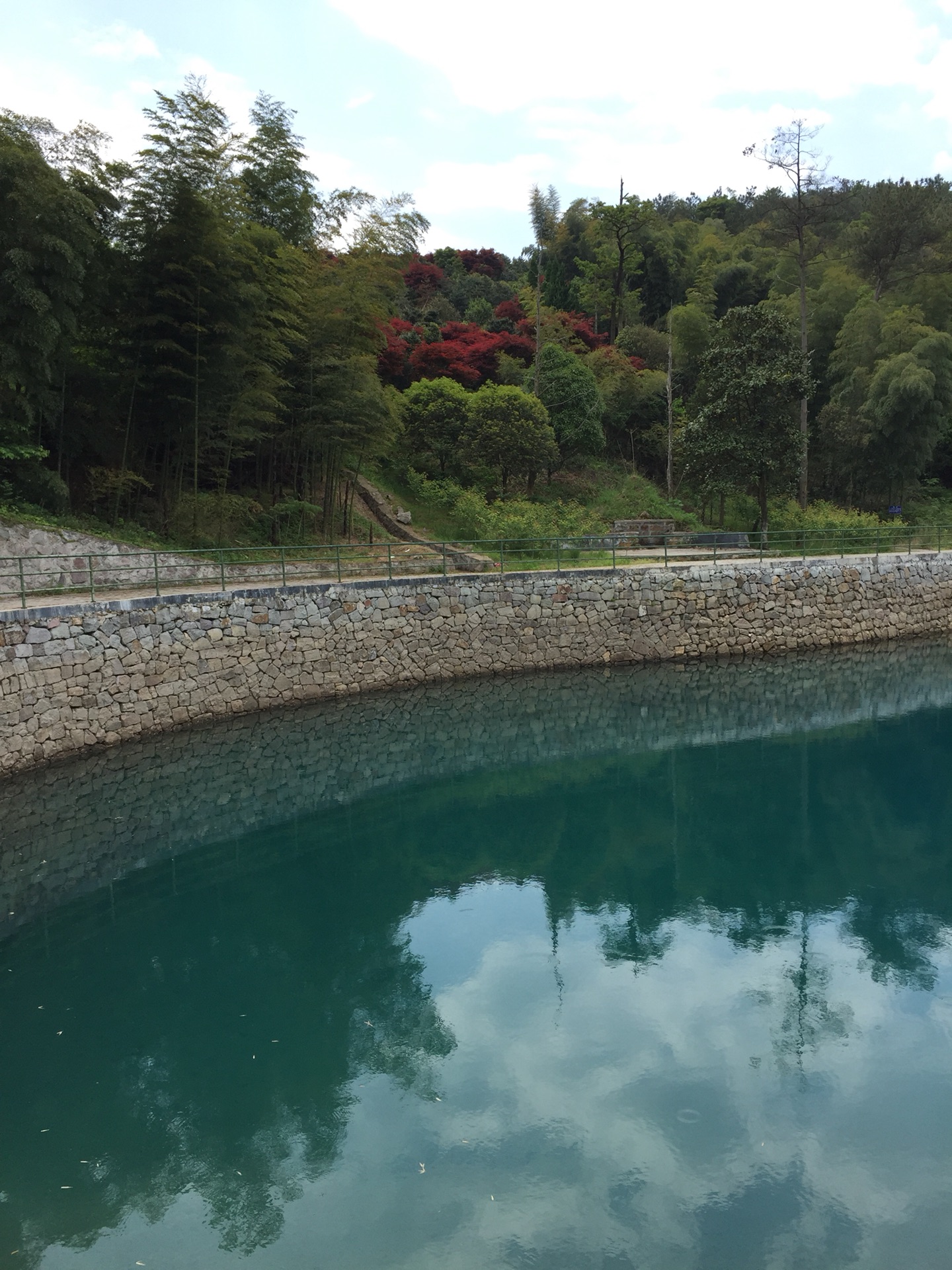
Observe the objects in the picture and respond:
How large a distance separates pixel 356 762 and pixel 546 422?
58.4 feet

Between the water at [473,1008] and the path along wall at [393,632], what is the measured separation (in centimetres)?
90

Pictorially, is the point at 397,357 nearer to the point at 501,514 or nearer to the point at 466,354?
the point at 466,354

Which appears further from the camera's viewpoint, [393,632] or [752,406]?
[752,406]

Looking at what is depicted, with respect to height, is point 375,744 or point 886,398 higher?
point 886,398

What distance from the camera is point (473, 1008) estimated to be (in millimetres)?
7855

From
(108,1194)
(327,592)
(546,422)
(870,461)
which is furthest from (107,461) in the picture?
(870,461)

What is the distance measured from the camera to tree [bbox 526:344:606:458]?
31297mm

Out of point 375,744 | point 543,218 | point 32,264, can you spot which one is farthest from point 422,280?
point 375,744

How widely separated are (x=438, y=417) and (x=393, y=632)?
44.9 ft

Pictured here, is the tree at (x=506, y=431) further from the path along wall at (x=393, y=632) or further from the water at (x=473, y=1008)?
the water at (x=473, y=1008)

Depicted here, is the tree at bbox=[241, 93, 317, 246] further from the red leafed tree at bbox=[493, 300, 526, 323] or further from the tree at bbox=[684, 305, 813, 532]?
the red leafed tree at bbox=[493, 300, 526, 323]

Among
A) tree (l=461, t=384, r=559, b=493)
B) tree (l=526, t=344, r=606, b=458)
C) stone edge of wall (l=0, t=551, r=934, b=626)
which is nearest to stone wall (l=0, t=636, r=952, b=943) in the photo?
stone edge of wall (l=0, t=551, r=934, b=626)

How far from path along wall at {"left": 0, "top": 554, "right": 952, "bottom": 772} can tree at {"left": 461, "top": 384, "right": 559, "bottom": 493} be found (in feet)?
31.6

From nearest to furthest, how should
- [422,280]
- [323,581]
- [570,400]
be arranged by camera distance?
[323,581]
[570,400]
[422,280]
